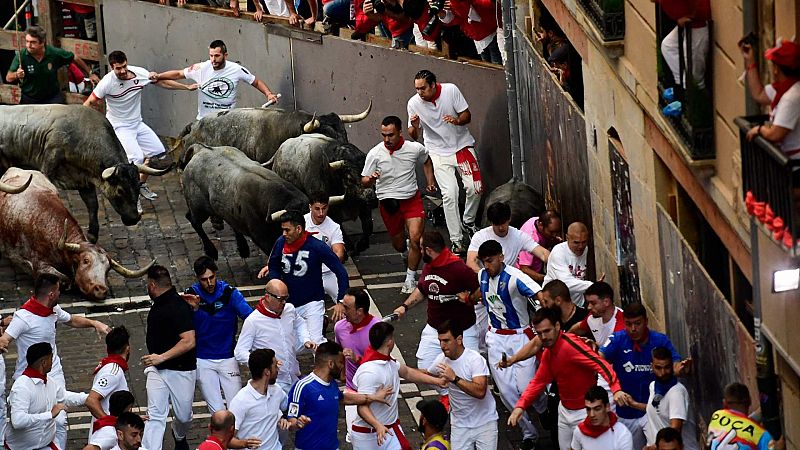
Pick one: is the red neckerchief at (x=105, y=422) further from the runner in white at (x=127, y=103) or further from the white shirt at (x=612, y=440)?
the runner in white at (x=127, y=103)

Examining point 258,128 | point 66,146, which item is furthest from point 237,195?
point 66,146

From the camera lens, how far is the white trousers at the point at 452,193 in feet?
65.6

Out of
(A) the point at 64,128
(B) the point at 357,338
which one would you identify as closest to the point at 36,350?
(B) the point at 357,338

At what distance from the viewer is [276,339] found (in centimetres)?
1502

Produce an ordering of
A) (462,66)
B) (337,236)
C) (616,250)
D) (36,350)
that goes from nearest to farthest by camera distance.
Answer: (36,350), (616,250), (337,236), (462,66)

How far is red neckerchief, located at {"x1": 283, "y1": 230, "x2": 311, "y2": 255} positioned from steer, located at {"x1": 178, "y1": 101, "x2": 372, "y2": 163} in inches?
226

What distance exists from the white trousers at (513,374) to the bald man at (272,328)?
183 centimetres

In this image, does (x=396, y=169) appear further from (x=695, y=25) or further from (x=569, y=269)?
(x=695, y=25)

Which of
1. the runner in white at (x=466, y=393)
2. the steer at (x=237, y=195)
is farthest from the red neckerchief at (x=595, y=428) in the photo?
the steer at (x=237, y=195)

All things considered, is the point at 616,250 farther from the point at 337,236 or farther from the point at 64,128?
the point at 64,128

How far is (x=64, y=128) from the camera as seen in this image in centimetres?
2252

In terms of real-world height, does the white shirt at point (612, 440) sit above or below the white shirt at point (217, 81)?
below

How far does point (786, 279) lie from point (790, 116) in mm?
1097

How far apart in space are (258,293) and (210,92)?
4.97 meters
